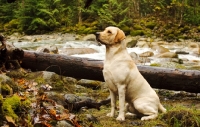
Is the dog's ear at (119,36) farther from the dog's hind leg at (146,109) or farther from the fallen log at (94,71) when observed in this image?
the fallen log at (94,71)

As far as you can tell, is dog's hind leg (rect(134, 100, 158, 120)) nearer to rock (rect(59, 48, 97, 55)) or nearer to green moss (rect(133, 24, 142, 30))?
rock (rect(59, 48, 97, 55))

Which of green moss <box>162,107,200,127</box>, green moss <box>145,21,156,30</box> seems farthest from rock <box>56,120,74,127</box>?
green moss <box>145,21,156,30</box>

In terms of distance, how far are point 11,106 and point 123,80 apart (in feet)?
6.35

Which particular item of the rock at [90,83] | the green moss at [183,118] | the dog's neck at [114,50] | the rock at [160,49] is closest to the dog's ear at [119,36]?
the dog's neck at [114,50]

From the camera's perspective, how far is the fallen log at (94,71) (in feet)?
26.8

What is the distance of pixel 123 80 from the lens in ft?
17.3

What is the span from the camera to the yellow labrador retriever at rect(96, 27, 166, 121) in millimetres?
5289

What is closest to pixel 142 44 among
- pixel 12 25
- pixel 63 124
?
pixel 12 25

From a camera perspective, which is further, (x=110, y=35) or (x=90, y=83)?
(x=90, y=83)

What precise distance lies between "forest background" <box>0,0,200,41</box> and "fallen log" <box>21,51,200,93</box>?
16885 mm

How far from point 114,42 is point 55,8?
29781 mm

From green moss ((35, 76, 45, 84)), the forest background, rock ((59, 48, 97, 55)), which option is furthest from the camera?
the forest background

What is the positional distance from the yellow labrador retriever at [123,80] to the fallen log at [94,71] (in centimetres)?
278

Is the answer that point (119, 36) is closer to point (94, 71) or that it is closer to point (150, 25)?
point (94, 71)
